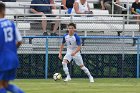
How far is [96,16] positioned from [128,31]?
143 cm

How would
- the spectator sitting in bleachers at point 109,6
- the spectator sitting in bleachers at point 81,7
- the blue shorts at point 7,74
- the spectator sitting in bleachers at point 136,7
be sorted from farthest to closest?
the spectator sitting in bleachers at point 109,6, the spectator sitting in bleachers at point 136,7, the spectator sitting in bleachers at point 81,7, the blue shorts at point 7,74

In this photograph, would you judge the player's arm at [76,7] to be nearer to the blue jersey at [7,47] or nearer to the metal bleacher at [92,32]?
the metal bleacher at [92,32]

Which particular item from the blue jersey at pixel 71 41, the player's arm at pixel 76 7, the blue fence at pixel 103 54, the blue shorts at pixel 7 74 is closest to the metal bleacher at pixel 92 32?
the blue fence at pixel 103 54

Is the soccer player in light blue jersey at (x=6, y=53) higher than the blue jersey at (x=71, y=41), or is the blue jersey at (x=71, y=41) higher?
the soccer player in light blue jersey at (x=6, y=53)

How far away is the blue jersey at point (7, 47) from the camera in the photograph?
37.9 feet

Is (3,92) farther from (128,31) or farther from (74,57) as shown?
(128,31)

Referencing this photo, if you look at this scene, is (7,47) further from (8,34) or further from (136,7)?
(136,7)

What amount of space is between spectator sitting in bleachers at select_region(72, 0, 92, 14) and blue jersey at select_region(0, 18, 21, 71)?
13.3 metres

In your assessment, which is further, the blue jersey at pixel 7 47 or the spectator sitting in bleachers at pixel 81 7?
the spectator sitting in bleachers at pixel 81 7

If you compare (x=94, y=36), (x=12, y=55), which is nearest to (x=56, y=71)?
(x=94, y=36)

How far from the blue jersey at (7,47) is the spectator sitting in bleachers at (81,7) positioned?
13316mm

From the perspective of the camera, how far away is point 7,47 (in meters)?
11.7

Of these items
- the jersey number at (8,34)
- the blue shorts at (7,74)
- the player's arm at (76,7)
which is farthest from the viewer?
the player's arm at (76,7)

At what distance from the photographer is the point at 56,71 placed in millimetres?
24672
